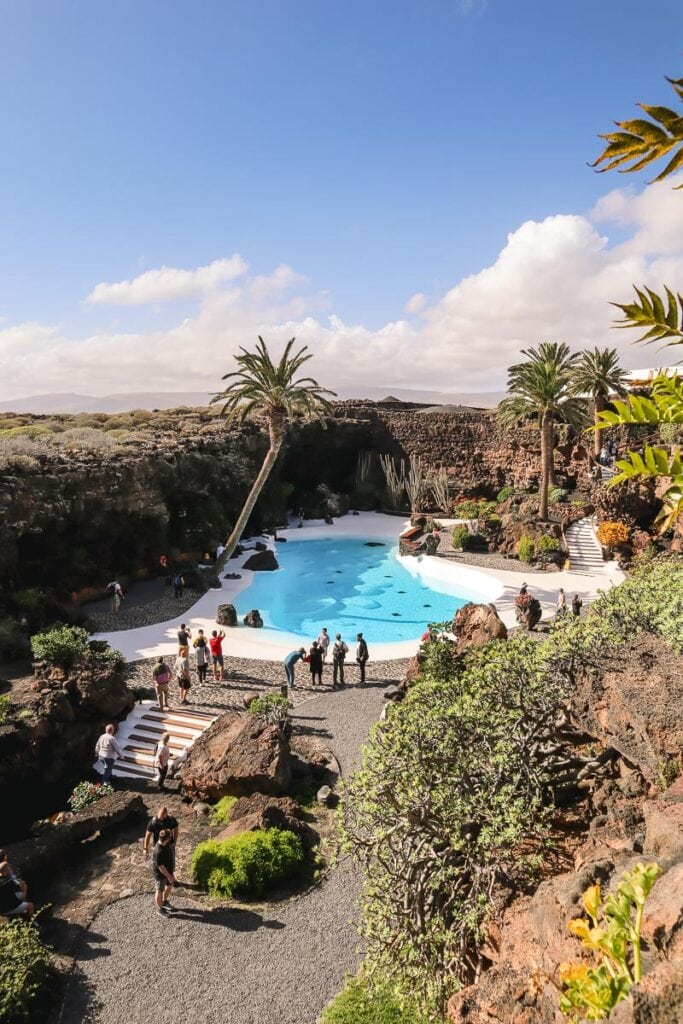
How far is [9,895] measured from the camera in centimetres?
819

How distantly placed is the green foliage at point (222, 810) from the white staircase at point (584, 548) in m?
18.7

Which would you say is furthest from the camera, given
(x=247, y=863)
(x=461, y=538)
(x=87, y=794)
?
(x=461, y=538)

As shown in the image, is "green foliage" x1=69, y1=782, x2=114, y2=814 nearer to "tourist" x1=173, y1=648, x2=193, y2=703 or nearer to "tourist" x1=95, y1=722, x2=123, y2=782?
"tourist" x1=95, y1=722, x2=123, y2=782

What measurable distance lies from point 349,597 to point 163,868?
681 inches

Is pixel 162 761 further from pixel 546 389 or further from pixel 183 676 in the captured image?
pixel 546 389

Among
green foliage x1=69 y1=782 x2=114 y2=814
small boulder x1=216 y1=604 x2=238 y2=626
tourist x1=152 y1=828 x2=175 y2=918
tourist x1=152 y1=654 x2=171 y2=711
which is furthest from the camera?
small boulder x1=216 y1=604 x2=238 y2=626

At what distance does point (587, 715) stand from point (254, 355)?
58.4 ft

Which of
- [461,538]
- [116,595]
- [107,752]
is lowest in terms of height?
[107,752]

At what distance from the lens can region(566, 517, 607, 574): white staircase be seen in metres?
25.3

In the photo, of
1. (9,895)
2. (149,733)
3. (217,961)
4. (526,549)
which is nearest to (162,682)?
(149,733)

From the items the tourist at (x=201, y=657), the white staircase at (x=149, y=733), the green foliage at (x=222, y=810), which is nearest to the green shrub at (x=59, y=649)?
the white staircase at (x=149, y=733)

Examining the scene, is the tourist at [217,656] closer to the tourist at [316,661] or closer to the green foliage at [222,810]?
the tourist at [316,661]

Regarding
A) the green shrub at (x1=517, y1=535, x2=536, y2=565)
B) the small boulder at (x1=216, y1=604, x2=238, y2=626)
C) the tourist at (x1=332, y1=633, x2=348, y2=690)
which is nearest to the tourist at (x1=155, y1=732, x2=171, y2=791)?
the tourist at (x1=332, y1=633, x2=348, y2=690)

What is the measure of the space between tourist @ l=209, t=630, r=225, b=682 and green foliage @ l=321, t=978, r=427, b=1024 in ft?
32.6
